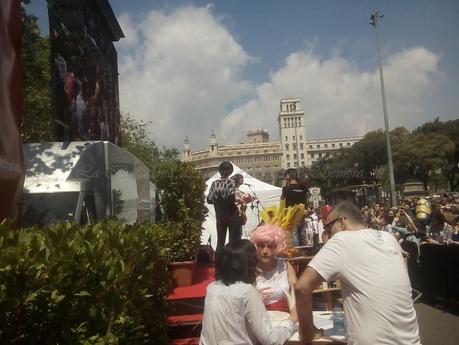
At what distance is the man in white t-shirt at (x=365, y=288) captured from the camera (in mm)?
2670

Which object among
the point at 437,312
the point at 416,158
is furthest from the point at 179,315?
the point at 416,158

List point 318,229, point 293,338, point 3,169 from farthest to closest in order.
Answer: point 318,229 < point 3,169 < point 293,338

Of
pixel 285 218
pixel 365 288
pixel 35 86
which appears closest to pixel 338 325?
pixel 365 288

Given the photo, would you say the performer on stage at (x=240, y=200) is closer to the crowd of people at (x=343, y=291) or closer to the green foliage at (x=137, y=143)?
the crowd of people at (x=343, y=291)

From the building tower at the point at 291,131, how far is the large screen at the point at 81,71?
128499mm

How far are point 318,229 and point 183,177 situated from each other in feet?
29.0

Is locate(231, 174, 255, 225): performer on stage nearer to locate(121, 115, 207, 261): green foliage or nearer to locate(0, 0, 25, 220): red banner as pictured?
locate(121, 115, 207, 261): green foliage

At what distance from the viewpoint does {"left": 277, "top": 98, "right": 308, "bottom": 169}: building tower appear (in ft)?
468

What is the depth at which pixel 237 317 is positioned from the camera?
2877 millimetres

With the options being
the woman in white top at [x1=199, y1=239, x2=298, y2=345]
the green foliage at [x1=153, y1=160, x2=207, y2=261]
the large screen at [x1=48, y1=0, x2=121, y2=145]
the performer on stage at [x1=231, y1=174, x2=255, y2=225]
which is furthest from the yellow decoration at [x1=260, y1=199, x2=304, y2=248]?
the large screen at [x1=48, y1=0, x2=121, y2=145]

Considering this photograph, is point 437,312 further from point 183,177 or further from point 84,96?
A: point 84,96

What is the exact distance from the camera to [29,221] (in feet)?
22.4

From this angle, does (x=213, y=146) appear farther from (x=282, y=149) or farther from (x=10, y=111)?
(x=10, y=111)

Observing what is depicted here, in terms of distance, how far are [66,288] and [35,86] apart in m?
13.1
